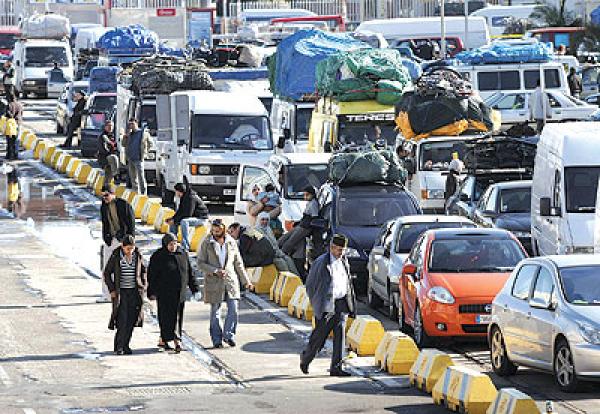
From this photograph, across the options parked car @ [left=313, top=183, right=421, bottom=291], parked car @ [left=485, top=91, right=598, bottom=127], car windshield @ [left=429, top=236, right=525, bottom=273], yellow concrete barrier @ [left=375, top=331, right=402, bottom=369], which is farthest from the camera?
parked car @ [left=485, top=91, right=598, bottom=127]

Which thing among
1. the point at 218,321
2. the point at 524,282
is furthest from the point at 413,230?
the point at 524,282

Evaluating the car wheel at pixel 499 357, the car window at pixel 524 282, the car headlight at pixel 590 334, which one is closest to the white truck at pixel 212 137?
the car wheel at pixel 499 357

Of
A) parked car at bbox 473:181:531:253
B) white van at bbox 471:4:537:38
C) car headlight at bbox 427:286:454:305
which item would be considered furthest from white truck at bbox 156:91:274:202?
white van at bbox 471:4:537:38

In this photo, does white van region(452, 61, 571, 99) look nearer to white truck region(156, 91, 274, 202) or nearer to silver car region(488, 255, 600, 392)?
white truck region(156, 91, 274, 202)

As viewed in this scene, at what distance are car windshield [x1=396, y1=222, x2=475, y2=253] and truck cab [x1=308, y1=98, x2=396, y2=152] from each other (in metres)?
9.42

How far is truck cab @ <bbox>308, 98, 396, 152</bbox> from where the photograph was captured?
34375 mm

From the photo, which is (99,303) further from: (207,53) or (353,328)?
(207,53)

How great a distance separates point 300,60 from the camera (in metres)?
40.9

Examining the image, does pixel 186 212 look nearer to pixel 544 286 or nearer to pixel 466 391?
pixel 544 286

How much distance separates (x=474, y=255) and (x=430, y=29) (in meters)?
45.8

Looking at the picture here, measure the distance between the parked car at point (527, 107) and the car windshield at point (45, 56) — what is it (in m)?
30.1

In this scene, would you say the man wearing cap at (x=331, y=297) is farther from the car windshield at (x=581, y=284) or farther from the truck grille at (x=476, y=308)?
the car windshield at (x=581, y=284)

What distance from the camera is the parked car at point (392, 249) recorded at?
23422 mm

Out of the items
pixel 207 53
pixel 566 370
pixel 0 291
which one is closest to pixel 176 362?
pixel 566 370
